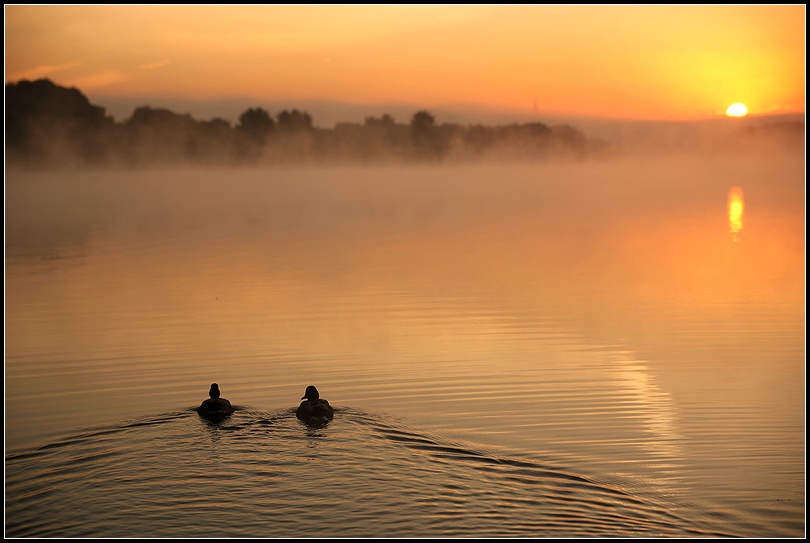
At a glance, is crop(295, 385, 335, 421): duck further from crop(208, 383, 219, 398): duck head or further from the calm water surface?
crop(208, 383, 219, 398): duck head

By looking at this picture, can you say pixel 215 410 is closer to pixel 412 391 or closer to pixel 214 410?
pixel 214 410

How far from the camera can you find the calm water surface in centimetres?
1130

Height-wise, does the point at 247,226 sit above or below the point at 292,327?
above

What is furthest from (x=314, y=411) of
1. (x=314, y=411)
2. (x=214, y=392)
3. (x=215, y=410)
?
(x=214, y=392)

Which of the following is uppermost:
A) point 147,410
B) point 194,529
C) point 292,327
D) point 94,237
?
point 94,237

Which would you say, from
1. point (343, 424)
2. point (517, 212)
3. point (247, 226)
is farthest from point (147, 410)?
point (517, 212)

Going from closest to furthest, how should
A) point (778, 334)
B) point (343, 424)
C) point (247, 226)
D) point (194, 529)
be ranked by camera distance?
point (194, 529) < point (343, 424) < point (778, 334) < point (247, 226)

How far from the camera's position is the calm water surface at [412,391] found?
11.3 meters

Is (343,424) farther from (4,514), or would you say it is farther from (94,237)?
(94,237)

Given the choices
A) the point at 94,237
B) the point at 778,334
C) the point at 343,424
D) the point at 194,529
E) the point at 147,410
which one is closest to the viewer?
the point at 194,529

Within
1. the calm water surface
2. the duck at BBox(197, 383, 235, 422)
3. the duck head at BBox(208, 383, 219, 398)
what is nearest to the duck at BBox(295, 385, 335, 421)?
the calm water surface

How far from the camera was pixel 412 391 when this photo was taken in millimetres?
16969

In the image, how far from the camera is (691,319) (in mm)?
23750

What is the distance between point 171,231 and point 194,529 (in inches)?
1673
